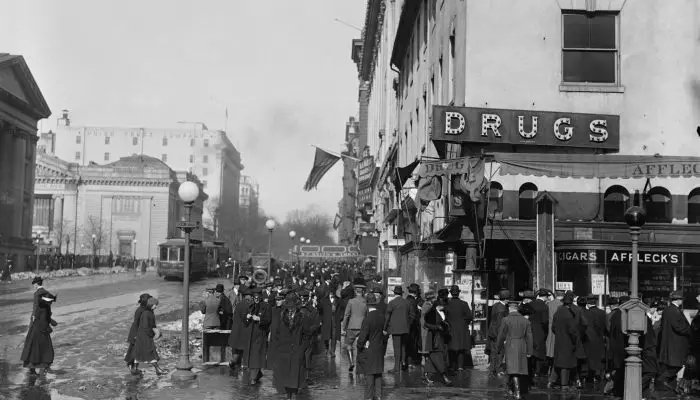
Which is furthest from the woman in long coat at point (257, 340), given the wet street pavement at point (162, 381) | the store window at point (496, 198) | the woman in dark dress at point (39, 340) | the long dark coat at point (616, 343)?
the store window at point (496, 198)

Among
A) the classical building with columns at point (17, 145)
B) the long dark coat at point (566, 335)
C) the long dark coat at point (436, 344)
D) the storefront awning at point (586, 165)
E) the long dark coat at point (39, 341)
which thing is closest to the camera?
the long dark coat at point (566, 335)

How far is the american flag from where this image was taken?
64.8 meters

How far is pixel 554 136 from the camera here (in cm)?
2195

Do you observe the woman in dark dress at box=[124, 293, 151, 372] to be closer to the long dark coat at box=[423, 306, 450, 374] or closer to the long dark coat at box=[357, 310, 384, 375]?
the long dark coat at box=[357, 310, 384, 375]

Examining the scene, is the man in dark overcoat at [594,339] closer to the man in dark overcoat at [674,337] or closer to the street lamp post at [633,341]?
the man in dark overcoat at [674,337]

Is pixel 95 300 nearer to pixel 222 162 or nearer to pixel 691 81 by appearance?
pixel 691 81

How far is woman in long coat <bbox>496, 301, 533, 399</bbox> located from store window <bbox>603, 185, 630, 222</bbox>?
8634 millimetres

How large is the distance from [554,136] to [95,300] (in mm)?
26910

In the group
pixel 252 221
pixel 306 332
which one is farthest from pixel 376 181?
pixel 252 221

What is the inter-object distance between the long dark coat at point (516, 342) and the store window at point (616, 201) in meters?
8.73

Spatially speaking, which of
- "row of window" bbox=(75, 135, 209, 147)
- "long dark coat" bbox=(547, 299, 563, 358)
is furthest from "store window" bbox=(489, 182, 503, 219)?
"row of window" bbox=(75, 135, 209, 147)

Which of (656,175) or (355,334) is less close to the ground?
(656,175)

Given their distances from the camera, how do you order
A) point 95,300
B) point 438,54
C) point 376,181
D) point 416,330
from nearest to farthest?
point 416,330
point 438,54
point 95,300
point 376,181

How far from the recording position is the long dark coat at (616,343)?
1564cm
